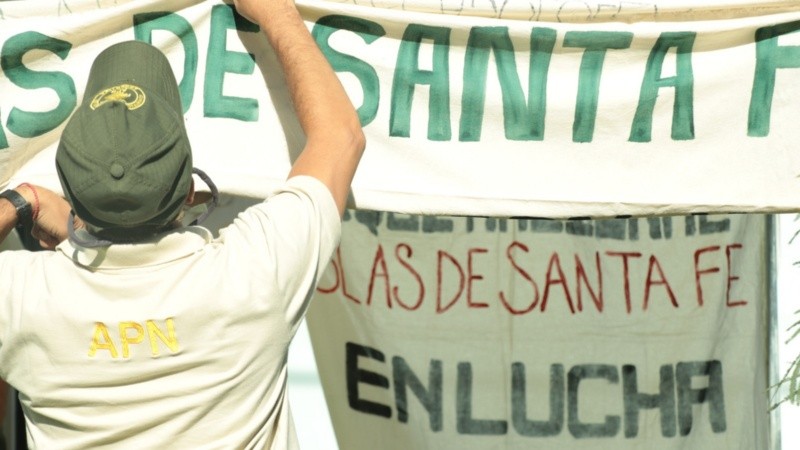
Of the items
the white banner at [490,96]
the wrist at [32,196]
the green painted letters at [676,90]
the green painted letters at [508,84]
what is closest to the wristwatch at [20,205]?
the wrist at [32,196]

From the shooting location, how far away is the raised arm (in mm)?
2221

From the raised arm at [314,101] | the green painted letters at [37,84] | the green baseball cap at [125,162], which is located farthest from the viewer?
the green painted letters at [37,84]

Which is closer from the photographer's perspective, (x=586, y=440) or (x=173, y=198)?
(x=173, y=198)

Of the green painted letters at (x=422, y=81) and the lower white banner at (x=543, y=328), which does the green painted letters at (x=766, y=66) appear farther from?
the lower white banner at (x=543, y=328)

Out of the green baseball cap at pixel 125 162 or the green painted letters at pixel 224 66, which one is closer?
the green baseball cap at pixel 125 162

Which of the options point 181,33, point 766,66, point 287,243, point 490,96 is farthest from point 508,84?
point 287,243

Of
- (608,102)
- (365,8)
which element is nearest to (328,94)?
(365,8)

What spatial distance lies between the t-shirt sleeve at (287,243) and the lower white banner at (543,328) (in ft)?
4.19

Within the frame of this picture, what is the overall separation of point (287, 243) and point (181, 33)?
0.69 metres

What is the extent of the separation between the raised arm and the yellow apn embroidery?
1.10 feet

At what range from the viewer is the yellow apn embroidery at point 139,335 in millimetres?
2039

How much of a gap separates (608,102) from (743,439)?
4.16ft

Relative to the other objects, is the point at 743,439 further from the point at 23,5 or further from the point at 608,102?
the point at 23,5

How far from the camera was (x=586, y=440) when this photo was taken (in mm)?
3539
